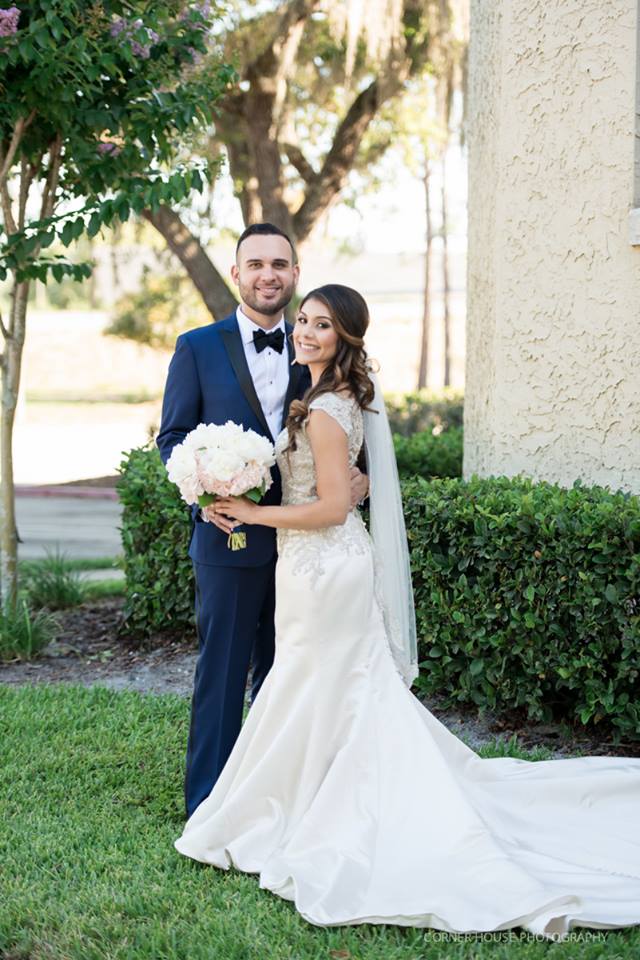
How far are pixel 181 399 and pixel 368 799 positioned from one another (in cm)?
168

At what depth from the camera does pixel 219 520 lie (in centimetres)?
426

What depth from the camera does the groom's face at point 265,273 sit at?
4.39 m

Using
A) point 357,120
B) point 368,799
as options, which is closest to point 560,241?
point 368,799

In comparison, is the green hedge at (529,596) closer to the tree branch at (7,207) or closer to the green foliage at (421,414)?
the tree branch at (7,207)

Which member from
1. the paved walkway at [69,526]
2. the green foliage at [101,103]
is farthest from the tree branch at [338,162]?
the green foliage at [101,103]

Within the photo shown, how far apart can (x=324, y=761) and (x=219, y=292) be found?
12.6 meters

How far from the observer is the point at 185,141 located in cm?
751

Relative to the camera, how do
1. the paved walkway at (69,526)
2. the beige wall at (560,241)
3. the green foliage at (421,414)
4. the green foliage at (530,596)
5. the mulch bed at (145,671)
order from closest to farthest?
1. the green foliage at (530,596)
2. the mulch bed at (145,671)
3. the beige wall at (560,241)
4. the paved walkway at (69,526)
5. the green foliage at (421,414)

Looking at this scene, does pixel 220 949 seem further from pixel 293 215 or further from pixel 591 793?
pixel 293 215

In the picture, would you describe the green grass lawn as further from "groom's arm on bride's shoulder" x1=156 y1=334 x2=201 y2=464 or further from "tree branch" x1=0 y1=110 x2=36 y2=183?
"tree branch" x1=0 y1=110 x2=36 y2=183

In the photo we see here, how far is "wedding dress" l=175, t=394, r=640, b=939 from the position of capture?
3699 millimetres

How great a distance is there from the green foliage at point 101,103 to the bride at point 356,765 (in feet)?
9.79

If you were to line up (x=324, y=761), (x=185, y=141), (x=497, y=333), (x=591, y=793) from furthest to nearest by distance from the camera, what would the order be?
1. (x=185, y=141)
2. (x=497, y=333)
3. (x=591, y=793)
4. (x=324, y=761)

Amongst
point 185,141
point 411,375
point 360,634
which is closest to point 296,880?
point 360,634
